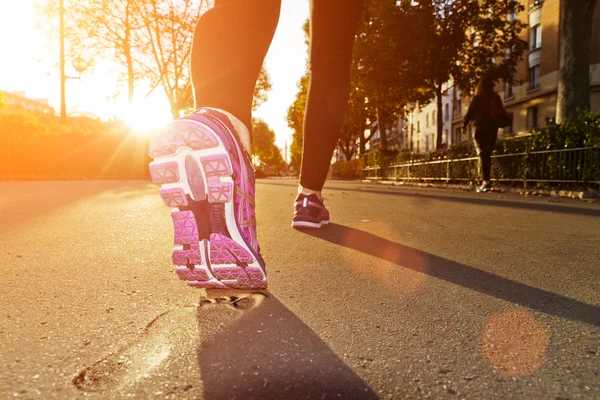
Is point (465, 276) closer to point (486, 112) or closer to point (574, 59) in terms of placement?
point (486, 112)

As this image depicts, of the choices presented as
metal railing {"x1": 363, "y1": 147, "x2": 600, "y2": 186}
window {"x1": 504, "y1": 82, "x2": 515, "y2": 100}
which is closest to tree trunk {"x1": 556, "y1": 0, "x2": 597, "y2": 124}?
metal railing {"x1": 363, "y1": 147, "x2": 600, "y2": 186}

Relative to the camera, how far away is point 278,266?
2146 mm

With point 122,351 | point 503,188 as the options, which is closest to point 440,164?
point 503,188

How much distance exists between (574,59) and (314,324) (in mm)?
13020

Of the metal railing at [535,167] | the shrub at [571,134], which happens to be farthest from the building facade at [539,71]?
the shrub at [571,134]

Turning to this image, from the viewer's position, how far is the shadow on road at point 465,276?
58.2 inches

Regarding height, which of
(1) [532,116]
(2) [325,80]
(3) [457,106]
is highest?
(3) [457,106]

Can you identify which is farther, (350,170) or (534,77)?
(350,170)

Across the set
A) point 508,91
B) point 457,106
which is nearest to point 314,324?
point 508,91

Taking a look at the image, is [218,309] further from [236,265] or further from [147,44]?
[147,44]

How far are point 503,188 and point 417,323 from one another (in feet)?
37.4

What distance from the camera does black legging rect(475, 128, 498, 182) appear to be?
10312mm

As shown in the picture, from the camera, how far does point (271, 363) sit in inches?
40.7

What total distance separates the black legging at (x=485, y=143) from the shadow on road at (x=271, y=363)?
9.85 meters
